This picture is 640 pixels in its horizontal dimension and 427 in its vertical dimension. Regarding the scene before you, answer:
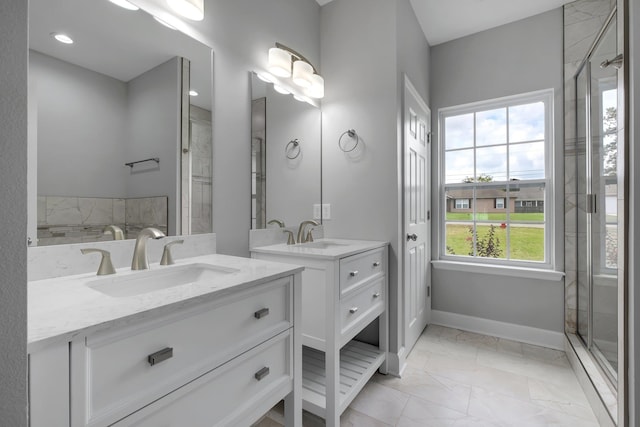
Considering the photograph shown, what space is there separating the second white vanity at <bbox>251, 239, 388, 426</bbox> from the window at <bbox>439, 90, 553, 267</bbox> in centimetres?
141

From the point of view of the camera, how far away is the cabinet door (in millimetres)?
511

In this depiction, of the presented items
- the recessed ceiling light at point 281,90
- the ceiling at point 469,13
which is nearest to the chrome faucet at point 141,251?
the recessed ceiling light at point 281,90

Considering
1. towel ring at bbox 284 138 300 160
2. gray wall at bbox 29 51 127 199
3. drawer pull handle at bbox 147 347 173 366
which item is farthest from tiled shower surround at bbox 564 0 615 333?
gray wall at bbox 29 51 127 199

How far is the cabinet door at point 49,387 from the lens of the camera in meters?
0.51

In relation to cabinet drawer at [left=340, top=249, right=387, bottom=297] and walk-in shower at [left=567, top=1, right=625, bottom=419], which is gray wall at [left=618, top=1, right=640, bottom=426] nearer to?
walk-in shower at [left=567, top=1, right=625, bottom=419]

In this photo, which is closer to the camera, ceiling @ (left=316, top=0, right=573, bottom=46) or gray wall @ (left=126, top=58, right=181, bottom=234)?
gray wall @ (left=126, top=58, right=181, bottom=234)

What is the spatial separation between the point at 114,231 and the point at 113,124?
420 millimetres

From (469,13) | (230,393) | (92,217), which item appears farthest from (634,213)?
(469,13)

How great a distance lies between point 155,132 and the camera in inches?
49.8

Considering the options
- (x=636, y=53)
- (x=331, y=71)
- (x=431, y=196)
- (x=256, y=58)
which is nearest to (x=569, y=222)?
(x=431, y=196)

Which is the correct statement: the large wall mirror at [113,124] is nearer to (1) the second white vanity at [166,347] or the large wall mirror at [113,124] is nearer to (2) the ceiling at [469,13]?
(1) the second white vanity at [166,347]

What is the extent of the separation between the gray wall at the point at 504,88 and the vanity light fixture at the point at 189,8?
94.9 inches

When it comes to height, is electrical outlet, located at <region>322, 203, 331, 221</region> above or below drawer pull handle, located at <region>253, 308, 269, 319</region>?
above

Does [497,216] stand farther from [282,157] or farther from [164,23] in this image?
[164,23]
